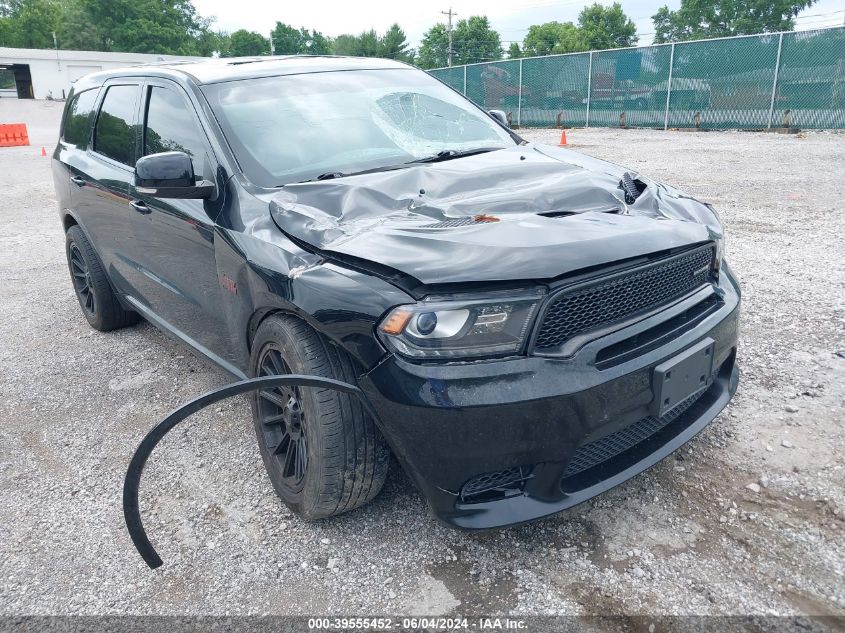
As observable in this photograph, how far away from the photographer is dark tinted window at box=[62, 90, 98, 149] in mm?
4496

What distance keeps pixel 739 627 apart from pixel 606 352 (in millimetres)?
887

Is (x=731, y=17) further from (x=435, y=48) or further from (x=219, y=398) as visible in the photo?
(x=219, y=398)

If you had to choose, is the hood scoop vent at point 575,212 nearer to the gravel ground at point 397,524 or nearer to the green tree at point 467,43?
the gravel ground at point 397,524

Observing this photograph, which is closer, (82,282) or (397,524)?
(397,524)

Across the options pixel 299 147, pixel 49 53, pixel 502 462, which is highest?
pixel 49 53

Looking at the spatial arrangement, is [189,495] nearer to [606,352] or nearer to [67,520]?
[67,520]

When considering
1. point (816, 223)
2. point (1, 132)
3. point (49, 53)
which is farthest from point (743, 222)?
point (49, 53)

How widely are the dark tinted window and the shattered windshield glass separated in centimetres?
179

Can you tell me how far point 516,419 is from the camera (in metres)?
1.96

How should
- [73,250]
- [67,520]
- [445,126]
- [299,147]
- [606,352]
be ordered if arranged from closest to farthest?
[606,352], [67,520], [299,147], [445,126], [73,250]

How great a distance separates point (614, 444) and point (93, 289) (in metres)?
3.83

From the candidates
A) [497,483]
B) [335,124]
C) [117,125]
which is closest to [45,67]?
[117,125]

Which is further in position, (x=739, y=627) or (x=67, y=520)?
(x=67, y=520)

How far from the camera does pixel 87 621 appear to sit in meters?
2.20
